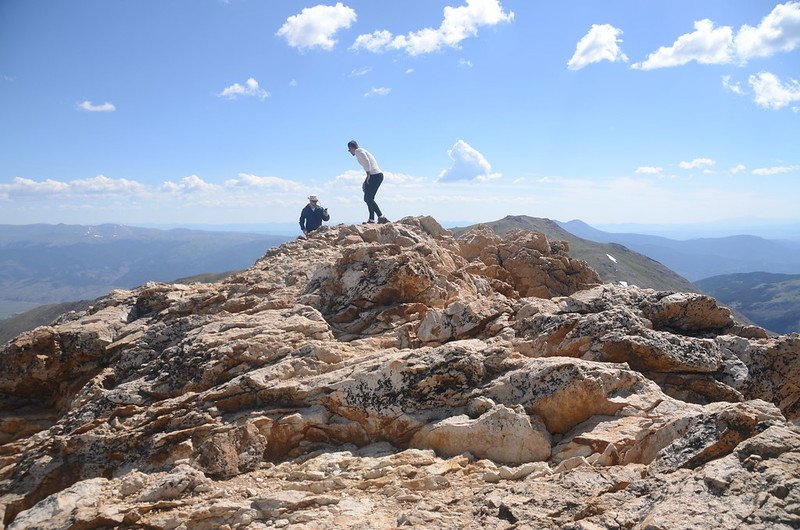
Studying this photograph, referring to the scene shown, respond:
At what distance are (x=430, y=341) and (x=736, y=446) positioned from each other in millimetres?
8941

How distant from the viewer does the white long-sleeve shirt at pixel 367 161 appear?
2914 centimetres

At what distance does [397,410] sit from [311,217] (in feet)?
77.9

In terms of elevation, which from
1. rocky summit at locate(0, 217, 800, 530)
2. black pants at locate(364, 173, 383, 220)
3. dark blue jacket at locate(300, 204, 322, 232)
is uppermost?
black pants at locate(364, 173, 383, 220)

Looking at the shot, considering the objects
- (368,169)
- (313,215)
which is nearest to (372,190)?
(368,169)

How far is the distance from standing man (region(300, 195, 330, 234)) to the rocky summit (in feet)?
43.0

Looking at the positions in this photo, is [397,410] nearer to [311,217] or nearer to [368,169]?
[368,169]

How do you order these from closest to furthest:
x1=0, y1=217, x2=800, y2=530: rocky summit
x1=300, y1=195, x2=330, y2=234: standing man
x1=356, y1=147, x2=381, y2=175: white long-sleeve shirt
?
1. x1=0, y1=217, x2=800, y2=530: rocky summit
2. x1=356, y1=147, x2=381, y2=175: white long-sleeve shirt
3. x1=300, y1=195, x2=330, y2=234: standing man

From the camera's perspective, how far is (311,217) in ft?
113

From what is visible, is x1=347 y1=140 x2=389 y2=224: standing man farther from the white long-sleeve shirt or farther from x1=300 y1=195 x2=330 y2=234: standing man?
x1=300 y1=195 x2=330 y2=234: standing man

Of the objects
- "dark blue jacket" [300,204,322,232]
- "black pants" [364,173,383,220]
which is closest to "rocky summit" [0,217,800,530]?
"black pants" [364,173,383,220]

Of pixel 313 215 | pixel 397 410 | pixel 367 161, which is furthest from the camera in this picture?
pixel 313 215

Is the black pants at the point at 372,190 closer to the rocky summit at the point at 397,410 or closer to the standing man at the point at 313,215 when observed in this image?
the standing man at the point at 313,215

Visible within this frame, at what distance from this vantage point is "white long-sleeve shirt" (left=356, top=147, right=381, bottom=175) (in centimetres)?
2914

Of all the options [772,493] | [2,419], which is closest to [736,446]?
[772,493]
